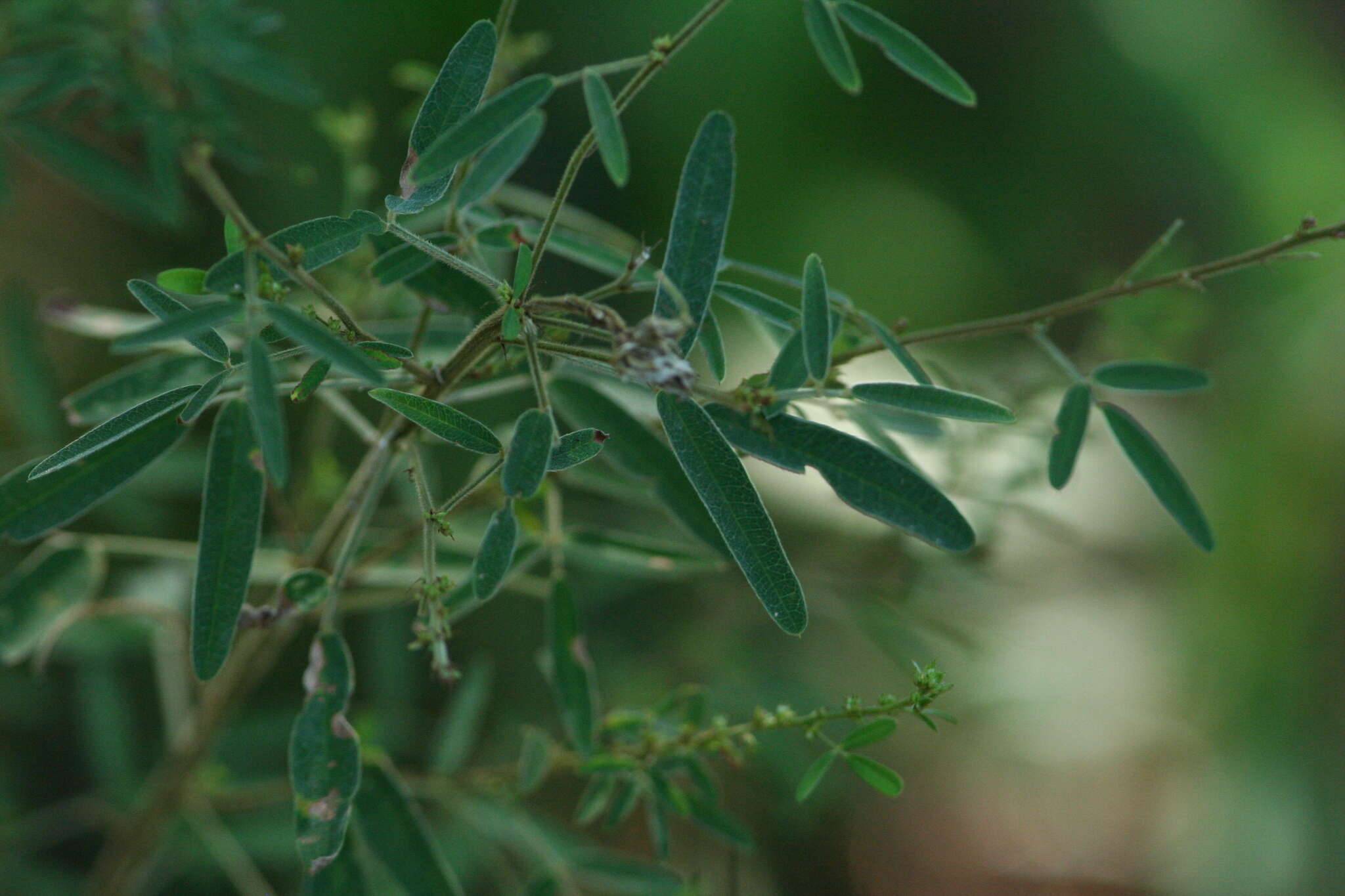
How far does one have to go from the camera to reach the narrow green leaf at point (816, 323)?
1.55 feet

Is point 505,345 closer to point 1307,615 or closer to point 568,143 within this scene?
point 568,143

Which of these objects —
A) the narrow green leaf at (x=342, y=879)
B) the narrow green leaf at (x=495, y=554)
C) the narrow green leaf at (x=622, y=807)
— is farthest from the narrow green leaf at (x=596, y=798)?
the narrow green leaf at (x=495, y=554)

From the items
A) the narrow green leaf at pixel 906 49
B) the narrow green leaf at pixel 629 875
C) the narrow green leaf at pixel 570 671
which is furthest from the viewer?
the narrow green leaf at pixel 629 875

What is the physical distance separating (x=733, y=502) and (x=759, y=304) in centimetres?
12

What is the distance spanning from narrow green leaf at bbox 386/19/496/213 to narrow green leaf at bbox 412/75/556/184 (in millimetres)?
50

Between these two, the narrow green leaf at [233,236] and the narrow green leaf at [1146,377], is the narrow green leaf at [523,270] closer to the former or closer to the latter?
the narrow green leaf at [233,236]

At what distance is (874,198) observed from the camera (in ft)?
5.47

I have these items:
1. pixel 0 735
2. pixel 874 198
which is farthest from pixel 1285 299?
pixel 0 735

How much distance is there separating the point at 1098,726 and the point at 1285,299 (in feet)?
2.51

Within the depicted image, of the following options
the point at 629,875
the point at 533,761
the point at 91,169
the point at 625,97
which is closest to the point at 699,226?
the point at 625,97

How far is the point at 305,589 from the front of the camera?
542 mm

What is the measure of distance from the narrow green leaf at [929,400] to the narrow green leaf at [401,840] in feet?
1.19


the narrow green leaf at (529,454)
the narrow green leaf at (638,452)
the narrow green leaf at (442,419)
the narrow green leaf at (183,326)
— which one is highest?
the narrow green leaf at (638,452)

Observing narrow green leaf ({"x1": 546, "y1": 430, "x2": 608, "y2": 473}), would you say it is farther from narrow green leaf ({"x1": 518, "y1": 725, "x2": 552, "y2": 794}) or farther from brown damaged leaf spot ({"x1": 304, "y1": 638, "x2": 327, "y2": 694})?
narrow green leaf ({"x1": 518, "y1": 725, "x2": 552, "y2": 794})
